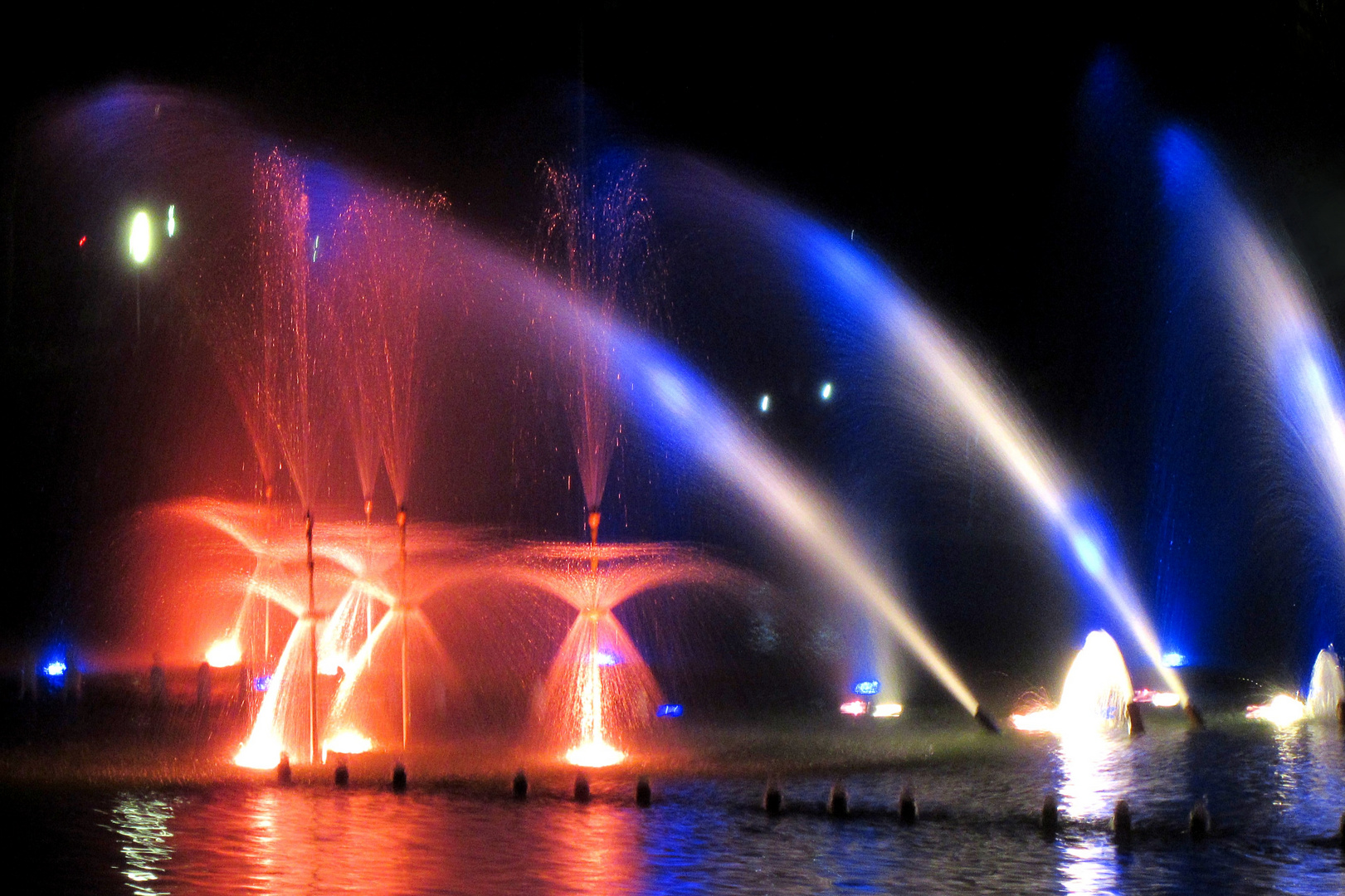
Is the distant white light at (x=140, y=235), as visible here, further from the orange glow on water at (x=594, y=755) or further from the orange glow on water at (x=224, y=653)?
the orange glow on water at (x=594, y=755)

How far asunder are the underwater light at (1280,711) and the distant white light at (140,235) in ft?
131

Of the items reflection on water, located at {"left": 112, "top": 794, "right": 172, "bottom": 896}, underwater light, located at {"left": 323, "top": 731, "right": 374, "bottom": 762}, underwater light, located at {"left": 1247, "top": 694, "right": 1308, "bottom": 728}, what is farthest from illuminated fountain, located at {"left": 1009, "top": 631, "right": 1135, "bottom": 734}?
reflection on water, located at {"left": 112, "top": 794, "right": 172, "bottom": 896}

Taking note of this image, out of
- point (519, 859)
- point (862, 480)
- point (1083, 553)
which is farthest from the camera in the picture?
point (862, 480)

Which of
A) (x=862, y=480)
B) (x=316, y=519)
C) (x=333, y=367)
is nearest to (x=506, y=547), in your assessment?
(x=316, y=519)

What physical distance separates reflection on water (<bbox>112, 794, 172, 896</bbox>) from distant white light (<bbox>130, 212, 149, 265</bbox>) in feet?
114

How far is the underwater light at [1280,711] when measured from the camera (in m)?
24.3

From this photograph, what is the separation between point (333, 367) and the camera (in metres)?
25.8

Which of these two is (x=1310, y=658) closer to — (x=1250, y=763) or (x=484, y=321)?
(x=1250, y=763)

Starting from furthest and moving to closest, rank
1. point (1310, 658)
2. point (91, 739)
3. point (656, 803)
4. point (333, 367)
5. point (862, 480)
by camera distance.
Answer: point (862, 480)
point (1310, 658)
point (333, 367)
point (91, 739)
point (656, 803)

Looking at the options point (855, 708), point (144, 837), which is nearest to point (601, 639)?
point (855, 708)

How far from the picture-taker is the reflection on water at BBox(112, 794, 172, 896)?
13.6 meters

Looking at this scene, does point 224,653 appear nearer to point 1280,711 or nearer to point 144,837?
point 144,837

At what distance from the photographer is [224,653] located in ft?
127

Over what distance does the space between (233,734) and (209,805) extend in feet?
23.1
